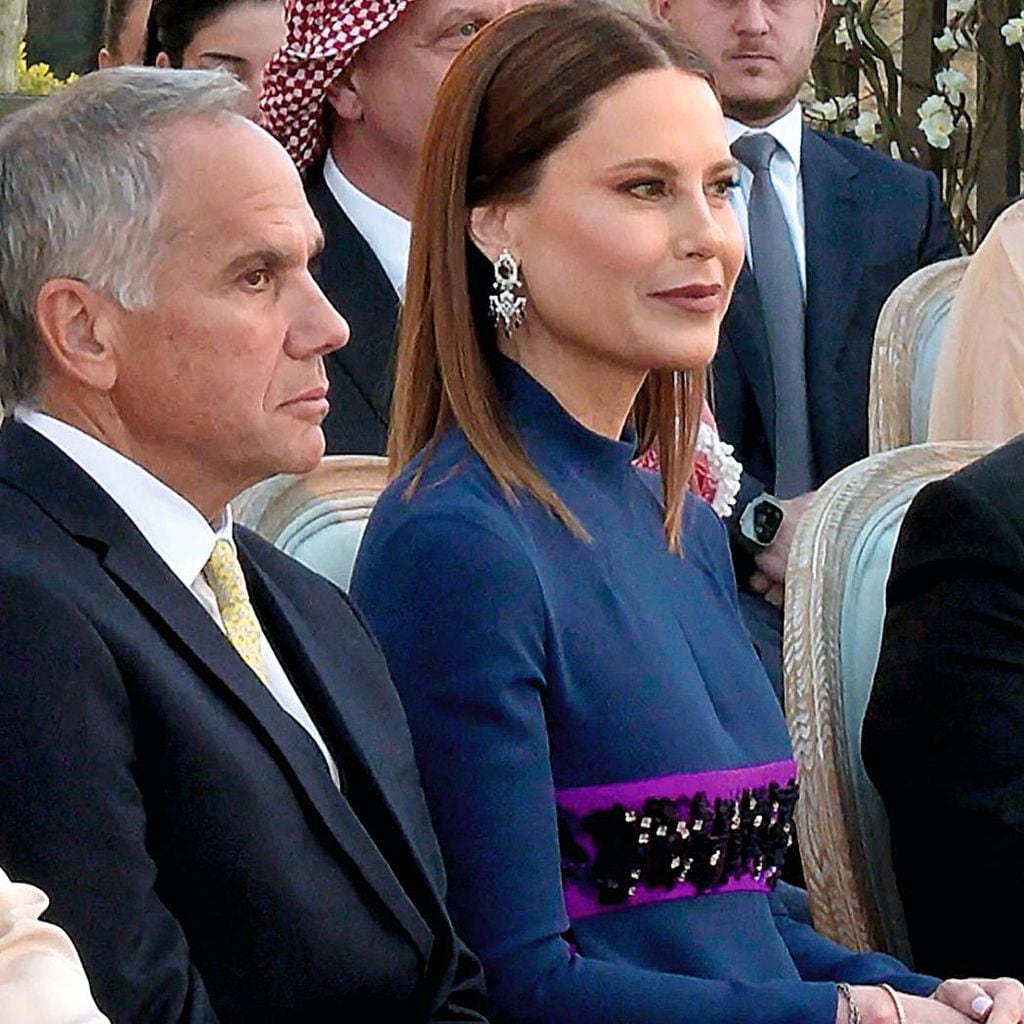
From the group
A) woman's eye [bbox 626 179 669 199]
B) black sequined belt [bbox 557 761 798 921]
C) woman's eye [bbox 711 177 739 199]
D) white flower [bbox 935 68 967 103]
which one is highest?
woman's eye [bbox 626 179 669 199]

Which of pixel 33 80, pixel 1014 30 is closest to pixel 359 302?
pixel 1014 30

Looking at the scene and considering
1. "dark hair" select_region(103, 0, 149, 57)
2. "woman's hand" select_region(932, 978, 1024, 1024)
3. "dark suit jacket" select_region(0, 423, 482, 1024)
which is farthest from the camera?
"dark hair" select_region(103, 0, 149, 57)

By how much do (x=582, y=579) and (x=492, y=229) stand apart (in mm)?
412

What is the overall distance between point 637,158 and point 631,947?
32.4 inches

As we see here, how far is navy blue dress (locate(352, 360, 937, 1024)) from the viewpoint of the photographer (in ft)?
7.91

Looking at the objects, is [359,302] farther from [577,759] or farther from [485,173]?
[577,759]

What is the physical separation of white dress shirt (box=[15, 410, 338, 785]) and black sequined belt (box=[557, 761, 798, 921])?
1.27 feet

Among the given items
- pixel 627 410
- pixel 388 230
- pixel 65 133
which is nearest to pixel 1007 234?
pixel 388 230

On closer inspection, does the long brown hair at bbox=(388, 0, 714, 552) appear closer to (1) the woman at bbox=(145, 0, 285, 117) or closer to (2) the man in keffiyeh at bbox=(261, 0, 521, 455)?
(2) the man in keffiyeh at bbox=(261, 0, 521, 455)

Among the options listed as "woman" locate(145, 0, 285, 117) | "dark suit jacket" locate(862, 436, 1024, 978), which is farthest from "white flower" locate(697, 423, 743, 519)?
"woman" locate(145, 0, 285, 117)

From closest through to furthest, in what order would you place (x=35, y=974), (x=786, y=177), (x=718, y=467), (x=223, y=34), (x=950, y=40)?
(x=35, y=974) → (x=718, y=467) → (x=786, y=177) → (x=223, y=34) → (x=950, y=40)

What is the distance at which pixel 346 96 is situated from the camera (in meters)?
3.69

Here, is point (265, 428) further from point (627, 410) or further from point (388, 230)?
point (388, 230)

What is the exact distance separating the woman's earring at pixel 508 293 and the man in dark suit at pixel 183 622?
0.34 meters
